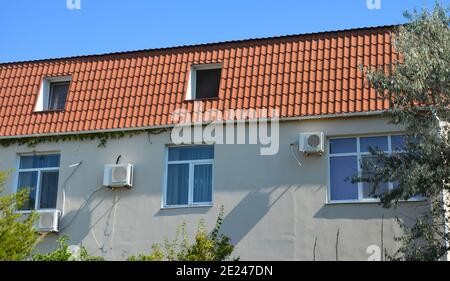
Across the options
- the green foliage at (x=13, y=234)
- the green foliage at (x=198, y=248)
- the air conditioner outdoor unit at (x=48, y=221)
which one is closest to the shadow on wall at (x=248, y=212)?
the green foliage at (x=198, y=248)

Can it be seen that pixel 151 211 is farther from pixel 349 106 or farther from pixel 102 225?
pixel 349 106

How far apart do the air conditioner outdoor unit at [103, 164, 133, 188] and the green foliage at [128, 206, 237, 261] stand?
164 cm

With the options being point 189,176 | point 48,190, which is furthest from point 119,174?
point 48,190

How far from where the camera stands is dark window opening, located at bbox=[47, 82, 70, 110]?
18.7 meters

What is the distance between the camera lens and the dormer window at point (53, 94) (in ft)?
61.2

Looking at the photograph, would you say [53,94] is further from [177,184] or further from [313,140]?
[313,140]

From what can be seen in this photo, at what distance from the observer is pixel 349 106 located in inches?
625

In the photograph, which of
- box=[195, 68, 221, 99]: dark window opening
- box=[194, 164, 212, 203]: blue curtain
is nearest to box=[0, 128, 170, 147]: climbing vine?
box=[194, 164, 212, 203]: blue curtain

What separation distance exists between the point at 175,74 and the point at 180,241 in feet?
13.3

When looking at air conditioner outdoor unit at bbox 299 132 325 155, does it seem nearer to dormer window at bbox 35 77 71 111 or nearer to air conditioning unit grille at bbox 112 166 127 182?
air conditioning unit grille at bbox 112 166 127 182

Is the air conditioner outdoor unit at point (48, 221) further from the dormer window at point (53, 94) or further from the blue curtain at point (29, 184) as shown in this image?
the dormer window at point (53, 94)

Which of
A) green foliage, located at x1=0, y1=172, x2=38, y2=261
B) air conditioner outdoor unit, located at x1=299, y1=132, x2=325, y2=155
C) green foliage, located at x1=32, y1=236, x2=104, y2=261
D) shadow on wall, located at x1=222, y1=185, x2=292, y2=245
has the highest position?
air conditioner outdoor unit, located at x1=299, y1=132, x2=325, y2=155

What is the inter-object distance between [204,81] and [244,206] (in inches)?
137

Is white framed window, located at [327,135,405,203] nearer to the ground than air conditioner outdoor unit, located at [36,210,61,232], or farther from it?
farther from it
